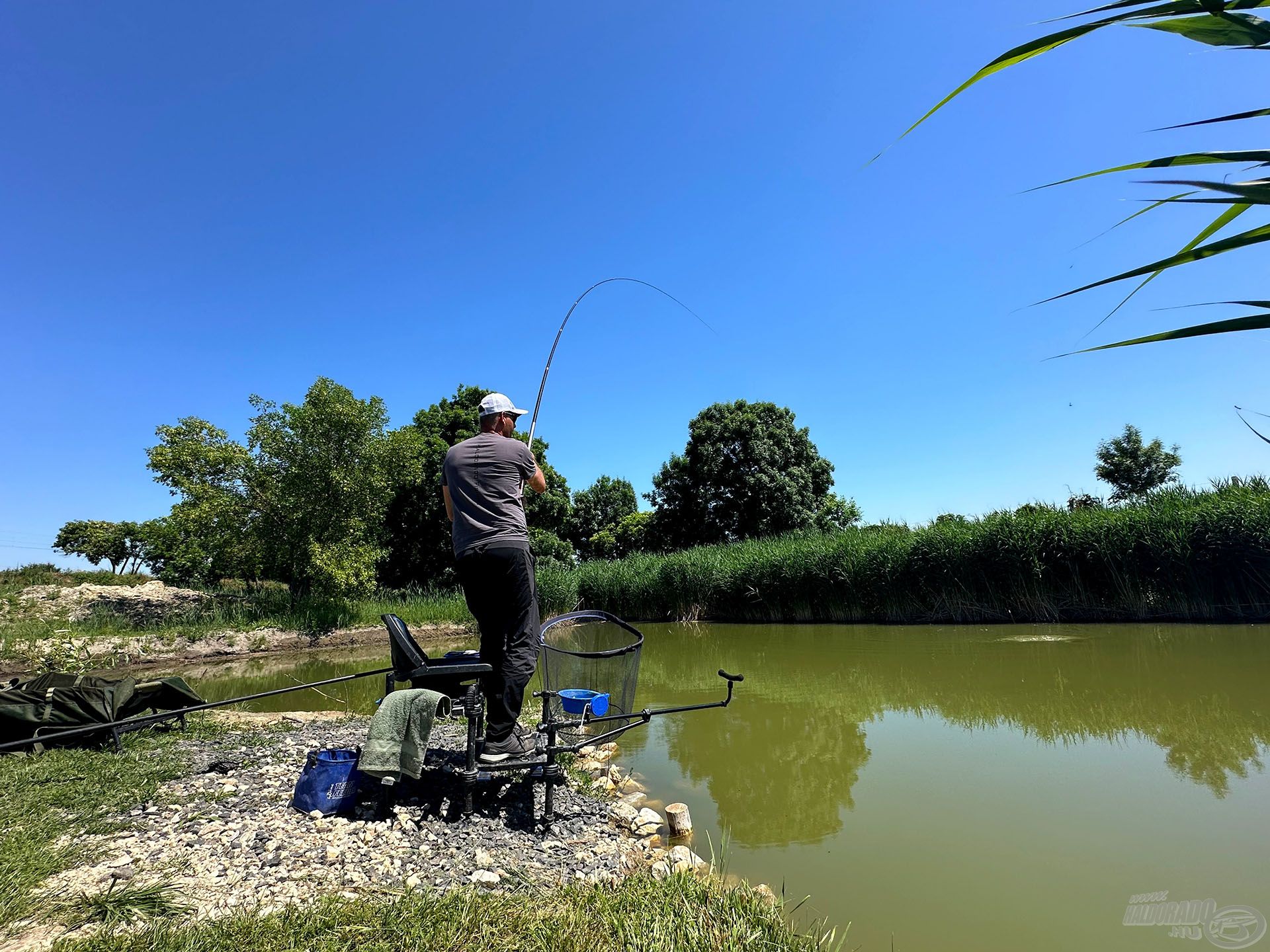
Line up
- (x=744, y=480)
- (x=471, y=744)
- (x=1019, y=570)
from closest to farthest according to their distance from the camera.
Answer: (x=471, y=744), (x=1019, y=570), (x=744, y=480)

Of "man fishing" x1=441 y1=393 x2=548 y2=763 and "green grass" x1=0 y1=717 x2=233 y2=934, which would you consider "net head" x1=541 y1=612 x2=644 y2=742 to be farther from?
"green grass" x1=0 y1=717 x2=233 y2=934

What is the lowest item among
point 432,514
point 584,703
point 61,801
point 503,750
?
point 61,801

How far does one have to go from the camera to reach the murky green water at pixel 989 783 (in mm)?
2639

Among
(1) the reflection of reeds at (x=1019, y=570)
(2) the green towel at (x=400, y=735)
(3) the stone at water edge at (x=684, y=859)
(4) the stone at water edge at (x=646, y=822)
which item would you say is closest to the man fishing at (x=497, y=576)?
(2) the green towel at (x=400, y=735)

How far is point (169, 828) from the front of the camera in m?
2.91

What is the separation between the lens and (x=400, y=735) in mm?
3121

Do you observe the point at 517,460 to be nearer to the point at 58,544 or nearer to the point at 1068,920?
the point at 1068,920

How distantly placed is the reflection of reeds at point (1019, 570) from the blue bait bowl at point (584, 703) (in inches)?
432

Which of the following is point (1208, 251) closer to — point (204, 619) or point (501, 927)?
point (501, 927)

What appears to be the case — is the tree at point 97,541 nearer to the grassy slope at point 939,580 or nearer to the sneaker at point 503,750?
the grassy slope at point 939,580

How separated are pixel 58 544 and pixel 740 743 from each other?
43003 mm

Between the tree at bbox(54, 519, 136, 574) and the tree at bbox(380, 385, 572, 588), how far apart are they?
20.2 m

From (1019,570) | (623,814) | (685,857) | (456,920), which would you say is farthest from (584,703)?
(1019,570)

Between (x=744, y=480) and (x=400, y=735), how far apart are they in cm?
2405
